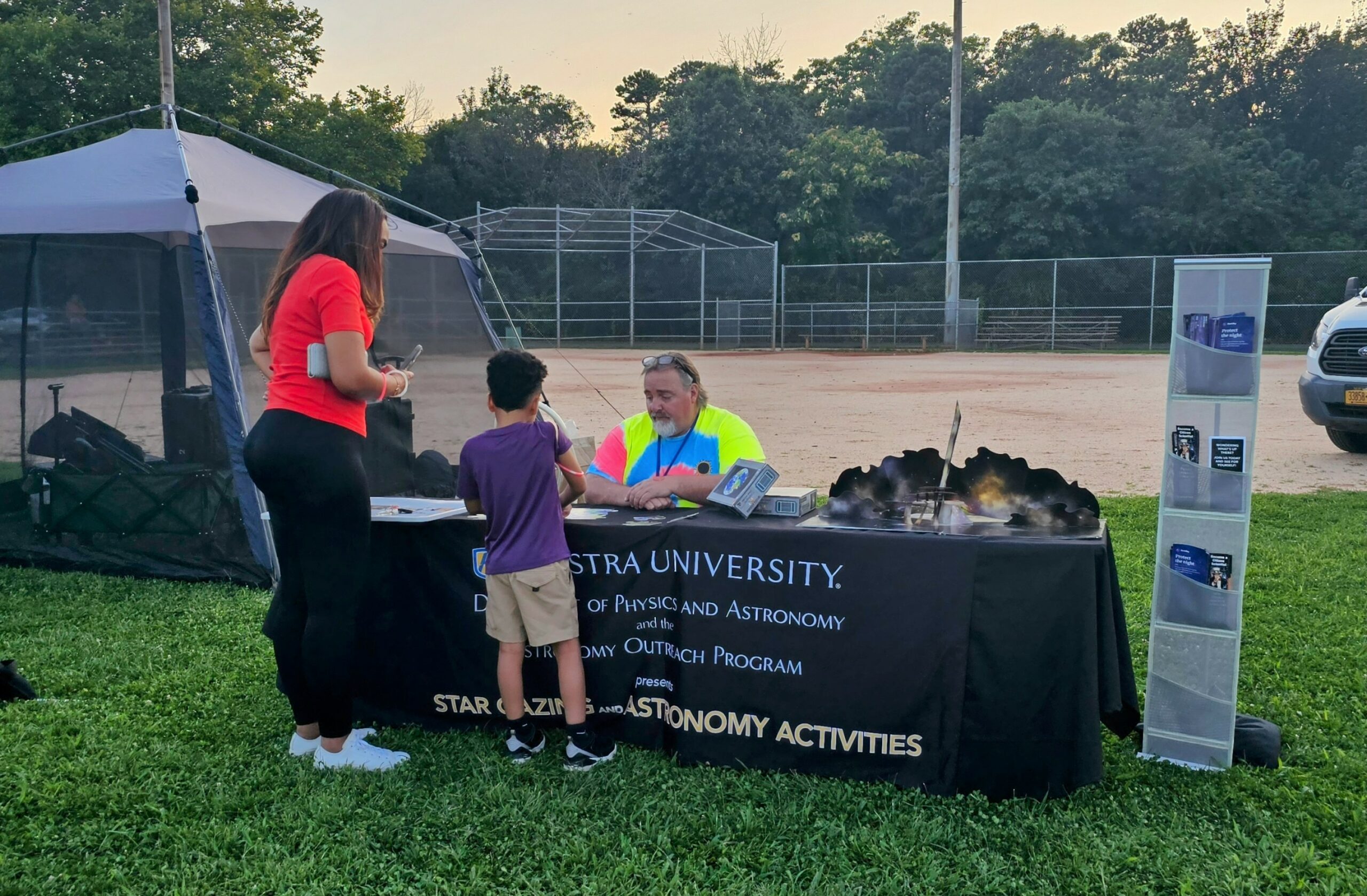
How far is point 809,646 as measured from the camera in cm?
317

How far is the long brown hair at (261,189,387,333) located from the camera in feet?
10.2

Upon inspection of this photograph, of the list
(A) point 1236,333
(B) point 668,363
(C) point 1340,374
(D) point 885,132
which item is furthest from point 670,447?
(D) point 885,132

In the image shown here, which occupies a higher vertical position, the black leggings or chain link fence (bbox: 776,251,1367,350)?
chain link fence (bbox: 776,251,1367,350)

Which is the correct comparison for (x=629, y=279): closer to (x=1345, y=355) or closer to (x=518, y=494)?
(x=1345, y=355)

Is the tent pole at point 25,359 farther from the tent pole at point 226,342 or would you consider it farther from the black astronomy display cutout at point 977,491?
the black astronomy display cutout at point 977,491

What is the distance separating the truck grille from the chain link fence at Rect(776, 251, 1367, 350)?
17661mm

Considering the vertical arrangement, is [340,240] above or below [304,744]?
above

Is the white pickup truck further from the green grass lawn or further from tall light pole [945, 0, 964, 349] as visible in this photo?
tall light pole [945, 0, 964, 349]

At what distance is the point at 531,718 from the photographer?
353 centimetres

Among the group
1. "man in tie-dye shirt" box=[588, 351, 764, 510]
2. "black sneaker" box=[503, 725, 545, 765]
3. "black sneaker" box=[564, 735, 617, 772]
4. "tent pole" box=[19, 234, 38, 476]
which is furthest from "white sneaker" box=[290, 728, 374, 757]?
"tent pole" box=[19, 234, 38, 476]

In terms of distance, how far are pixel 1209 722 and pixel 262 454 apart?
2925 mm

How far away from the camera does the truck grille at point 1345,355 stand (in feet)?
31.6

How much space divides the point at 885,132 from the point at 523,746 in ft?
Answer: 142

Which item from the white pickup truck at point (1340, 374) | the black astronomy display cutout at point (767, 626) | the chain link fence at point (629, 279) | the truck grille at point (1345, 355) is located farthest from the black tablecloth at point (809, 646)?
the chain link fence at point (629, 279)
